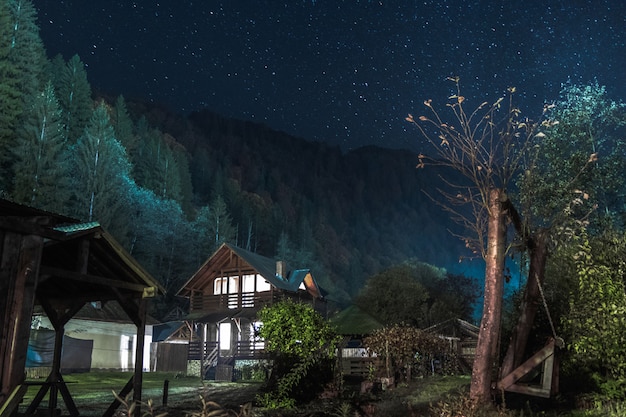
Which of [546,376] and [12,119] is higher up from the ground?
[12,119]

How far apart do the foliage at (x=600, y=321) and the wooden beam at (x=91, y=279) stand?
10.6 m

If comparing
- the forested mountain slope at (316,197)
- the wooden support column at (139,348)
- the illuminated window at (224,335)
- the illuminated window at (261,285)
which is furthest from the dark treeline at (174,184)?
the wooden support column at (139,348)

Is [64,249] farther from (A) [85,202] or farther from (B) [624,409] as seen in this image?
(A) [85,202]

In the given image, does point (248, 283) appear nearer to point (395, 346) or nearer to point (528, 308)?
point (395, 346)

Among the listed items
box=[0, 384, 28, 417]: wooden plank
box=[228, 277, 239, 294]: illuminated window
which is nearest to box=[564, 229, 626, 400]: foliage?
box=[0, 384, 28, 417]: wooden plank

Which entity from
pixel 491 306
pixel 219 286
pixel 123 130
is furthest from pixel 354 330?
pixel 123 130

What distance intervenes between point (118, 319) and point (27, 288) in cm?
3113

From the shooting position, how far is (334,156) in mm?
187750

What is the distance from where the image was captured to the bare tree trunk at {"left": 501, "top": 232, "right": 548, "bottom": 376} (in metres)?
12.8

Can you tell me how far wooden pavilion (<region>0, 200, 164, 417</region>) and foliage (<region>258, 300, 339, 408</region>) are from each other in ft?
12.7

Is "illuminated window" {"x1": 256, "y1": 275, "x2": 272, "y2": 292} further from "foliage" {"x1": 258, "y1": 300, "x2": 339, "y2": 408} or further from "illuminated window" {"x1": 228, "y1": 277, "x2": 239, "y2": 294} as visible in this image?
"foliage" {"x1": 258, "y1": 300, "x2": 339, "y2": 408}

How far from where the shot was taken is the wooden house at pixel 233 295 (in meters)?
43.7

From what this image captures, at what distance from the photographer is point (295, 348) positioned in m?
16.9

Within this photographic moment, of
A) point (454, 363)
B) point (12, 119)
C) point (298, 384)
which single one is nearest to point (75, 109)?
point (12, 119)
